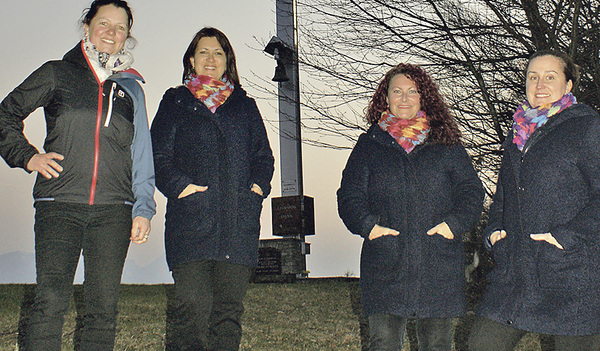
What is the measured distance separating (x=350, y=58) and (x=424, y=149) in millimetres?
4722

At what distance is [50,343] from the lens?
273cm

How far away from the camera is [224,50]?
3.54 metres

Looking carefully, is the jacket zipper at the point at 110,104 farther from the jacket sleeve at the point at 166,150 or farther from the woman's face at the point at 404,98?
the woman's face at the point at 404,98

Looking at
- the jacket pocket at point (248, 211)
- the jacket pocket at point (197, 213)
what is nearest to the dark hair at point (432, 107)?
the jacket pocket at point (248, 211)

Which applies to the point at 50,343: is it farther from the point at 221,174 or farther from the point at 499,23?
the point at 499,23

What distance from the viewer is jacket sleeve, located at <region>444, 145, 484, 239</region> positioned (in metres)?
3.11

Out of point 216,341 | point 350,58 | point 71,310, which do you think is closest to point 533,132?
point 216,341

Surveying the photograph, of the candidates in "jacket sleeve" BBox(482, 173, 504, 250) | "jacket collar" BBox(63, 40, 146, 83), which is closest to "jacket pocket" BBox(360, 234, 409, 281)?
"jacket sleeve" BBox(482, 173, 504, 250)

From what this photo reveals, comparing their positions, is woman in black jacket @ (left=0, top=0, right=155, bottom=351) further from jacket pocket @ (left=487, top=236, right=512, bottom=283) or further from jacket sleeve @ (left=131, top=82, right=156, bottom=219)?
jacket pocket @ (left=487, top=236, right=512, bottom=283)

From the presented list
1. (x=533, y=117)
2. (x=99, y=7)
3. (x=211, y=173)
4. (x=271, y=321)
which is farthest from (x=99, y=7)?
(x=271, y=321)

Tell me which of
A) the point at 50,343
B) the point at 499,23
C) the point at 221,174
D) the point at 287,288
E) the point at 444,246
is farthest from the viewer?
the point at 287,288

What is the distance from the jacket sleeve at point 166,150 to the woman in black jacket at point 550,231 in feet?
5.29

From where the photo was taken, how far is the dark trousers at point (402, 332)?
9.91 feet

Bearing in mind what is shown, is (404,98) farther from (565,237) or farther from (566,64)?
(565,237)
